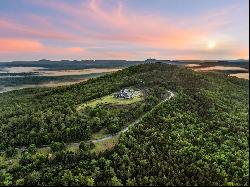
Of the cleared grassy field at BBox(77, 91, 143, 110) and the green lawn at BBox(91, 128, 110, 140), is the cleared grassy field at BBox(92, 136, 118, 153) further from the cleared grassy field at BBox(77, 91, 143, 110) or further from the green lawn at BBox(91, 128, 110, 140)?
the cleared grassy field at BBox(77, 91, 143, 110)

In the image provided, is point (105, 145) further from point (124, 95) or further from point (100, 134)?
point (124, 95)

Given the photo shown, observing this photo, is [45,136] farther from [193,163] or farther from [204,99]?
[204,99]

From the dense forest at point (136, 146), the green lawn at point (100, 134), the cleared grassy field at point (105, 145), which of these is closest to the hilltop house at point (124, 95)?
the dense forest at point (136, 146)

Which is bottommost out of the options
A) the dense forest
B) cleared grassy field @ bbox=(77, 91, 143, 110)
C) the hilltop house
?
the dense forest

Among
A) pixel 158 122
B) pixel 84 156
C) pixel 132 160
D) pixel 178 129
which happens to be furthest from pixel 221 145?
pixel 84 156

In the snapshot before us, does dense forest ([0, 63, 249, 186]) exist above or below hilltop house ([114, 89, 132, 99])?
below

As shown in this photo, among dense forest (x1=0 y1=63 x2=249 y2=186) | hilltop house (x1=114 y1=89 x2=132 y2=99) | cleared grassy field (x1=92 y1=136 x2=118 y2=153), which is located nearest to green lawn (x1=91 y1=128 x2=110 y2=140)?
dense forest (x1=0 y1=63 x2=249 y2=186)

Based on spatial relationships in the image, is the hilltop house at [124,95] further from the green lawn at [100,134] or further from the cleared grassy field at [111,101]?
the green lawn at [100,134]

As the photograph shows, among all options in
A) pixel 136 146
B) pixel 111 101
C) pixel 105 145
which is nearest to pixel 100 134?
pixel 105 145
